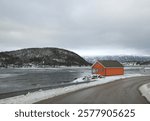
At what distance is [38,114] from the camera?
11867 mm

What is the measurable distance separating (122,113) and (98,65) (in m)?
52.2

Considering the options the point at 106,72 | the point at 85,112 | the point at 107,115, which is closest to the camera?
the point at 107,115

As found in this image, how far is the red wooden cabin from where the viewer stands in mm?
61250

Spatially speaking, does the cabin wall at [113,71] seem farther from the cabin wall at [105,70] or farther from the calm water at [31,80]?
the calm water at [31,80]

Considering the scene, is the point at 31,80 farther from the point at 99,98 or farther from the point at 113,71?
the point at 99,98

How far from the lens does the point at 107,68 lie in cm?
6147

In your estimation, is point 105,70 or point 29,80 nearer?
point 29,80

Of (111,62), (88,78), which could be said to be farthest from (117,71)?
(88,78)

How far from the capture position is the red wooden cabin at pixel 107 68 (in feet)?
201

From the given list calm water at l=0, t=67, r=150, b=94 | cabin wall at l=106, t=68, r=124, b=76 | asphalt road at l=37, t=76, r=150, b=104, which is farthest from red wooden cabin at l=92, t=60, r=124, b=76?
asphalt road at l=37, t=76, r=150, b=104

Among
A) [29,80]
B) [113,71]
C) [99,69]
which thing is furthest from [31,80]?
[113,71]

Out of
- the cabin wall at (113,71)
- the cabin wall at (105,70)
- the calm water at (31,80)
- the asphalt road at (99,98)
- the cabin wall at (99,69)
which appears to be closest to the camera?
the asphalt road at (99,98)

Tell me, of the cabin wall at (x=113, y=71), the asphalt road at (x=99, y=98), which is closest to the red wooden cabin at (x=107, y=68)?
the cabin wall at (x=113, y=71)

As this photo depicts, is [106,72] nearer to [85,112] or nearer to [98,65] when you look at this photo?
[98,65]
